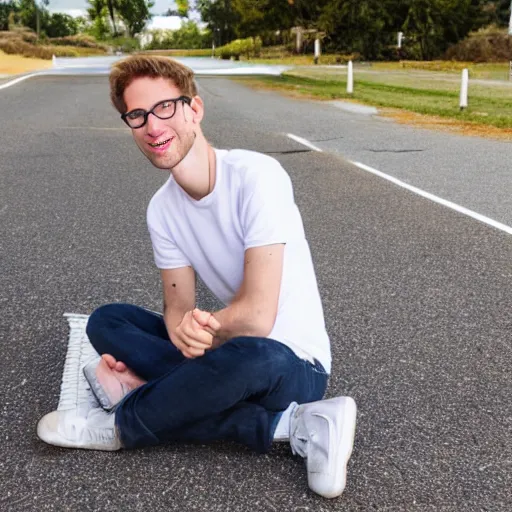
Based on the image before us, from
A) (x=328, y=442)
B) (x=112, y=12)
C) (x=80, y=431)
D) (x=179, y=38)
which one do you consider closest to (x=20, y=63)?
(x=80, y=431)

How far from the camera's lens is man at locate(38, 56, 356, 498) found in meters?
2.66

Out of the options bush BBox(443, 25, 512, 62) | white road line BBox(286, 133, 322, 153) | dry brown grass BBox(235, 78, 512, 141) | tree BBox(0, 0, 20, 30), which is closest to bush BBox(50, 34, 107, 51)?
tree BBox(0, 0, 20, 30)

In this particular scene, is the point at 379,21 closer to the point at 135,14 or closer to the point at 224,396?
the point at 224,396

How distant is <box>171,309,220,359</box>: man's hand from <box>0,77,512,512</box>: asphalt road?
424 millimetres

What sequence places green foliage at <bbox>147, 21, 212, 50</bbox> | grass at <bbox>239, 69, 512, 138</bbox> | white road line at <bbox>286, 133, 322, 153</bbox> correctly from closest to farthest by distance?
white road line at <bbox>286, 133, 322, 153</bbox> → grass at <bbox>239, 69, 512, 138</bbox> → green foliage at <bbox>147, 21, 212, 50</bbox>

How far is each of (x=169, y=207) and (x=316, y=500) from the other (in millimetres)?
1177

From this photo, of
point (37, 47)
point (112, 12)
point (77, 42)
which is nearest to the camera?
point (37, 47)

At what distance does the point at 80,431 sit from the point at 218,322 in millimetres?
654

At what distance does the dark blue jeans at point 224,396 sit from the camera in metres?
2.66

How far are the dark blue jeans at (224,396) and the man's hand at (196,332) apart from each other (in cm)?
6

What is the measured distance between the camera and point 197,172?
2.84 m

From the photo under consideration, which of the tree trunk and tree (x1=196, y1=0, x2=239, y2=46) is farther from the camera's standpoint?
the tree trunk

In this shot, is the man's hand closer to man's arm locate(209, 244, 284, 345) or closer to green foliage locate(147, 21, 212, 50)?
man's arm locate(209, 244, 284, 345)

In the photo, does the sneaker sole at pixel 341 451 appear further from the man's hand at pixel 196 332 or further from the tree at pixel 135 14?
the tree at pixel 135 14
